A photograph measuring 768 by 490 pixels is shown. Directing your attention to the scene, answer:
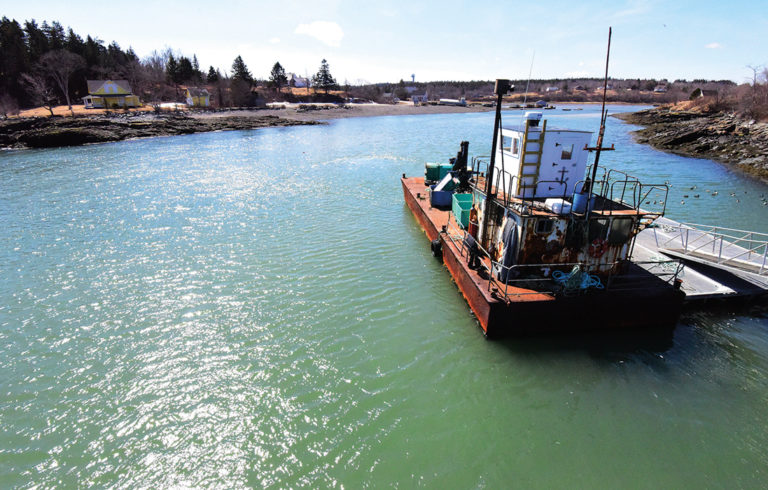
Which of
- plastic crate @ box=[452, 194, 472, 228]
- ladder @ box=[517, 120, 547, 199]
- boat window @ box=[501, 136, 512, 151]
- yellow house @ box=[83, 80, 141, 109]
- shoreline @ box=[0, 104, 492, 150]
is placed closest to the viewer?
ladder @ box=[517, 120, 547, 199]

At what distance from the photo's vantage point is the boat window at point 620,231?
34.8 feet

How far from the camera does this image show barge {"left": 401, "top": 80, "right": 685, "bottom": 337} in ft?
34.7

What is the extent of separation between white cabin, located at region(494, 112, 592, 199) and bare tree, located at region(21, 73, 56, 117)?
10241 cm

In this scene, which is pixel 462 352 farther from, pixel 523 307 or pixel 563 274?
pixel 563 274

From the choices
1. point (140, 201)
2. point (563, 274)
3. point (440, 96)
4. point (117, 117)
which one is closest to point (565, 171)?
point (563, 274)

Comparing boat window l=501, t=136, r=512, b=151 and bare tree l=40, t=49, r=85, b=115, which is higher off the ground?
bare tree l=40, t=49, r=85, b=115

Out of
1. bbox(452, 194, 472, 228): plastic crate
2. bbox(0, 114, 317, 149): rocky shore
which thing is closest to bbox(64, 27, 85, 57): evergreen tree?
bbox(0, 114, 317, 149): rocky shore

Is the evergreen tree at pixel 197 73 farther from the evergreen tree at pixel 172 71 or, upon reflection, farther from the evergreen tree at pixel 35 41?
the evergreen tree at pixel 35 41

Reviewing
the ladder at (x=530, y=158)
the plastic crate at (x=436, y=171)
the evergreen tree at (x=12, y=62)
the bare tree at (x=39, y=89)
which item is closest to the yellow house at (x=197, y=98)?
the bare tree at (x=39, y=89)

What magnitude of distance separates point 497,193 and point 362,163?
27.7m

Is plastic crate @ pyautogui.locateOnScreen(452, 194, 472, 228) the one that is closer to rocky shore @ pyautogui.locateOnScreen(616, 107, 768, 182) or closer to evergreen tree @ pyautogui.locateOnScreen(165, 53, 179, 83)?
rocky shore @ pyautogui.locateOnScreen(616, 107, 768, 182)

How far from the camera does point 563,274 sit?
1123 cm

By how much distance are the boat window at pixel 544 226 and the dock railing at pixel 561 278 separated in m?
1.05

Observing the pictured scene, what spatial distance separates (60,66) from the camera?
8419cm
